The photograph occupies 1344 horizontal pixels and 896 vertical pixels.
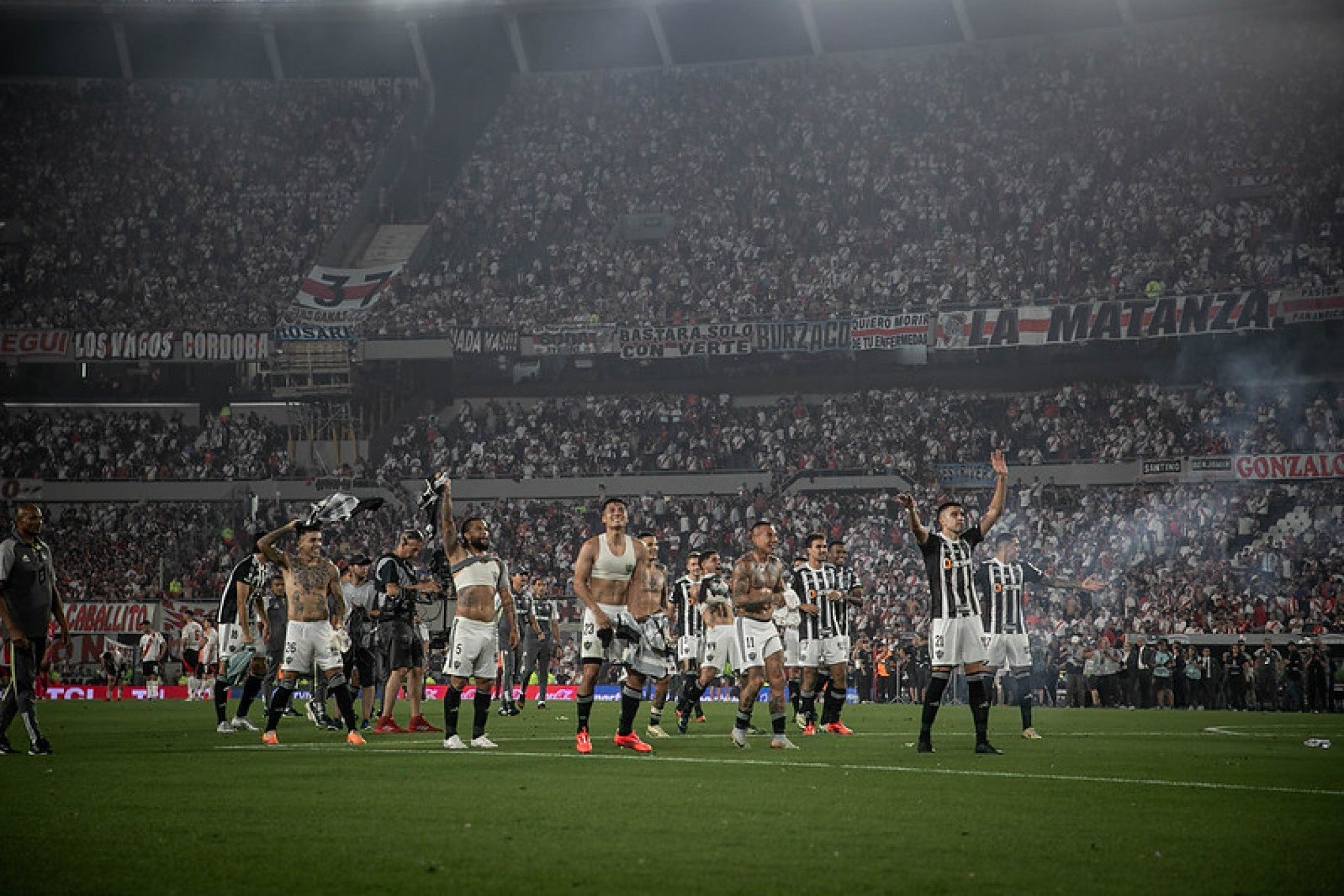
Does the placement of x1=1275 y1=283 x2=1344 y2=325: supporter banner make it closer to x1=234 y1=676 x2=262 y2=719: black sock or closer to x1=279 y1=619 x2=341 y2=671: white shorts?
x1=234 y1=676 x2=262 y2=719: black sock

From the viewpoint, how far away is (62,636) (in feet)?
50.3

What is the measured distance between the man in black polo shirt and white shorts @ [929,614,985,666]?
869cm

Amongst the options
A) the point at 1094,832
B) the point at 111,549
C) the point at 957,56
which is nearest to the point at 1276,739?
the point at 1094,832

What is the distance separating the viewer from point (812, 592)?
2077cm

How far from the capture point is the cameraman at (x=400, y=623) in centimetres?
1991

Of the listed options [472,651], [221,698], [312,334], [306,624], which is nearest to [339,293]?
[312,334]

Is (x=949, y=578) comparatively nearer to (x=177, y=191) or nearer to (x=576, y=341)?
(x=576, y=341)

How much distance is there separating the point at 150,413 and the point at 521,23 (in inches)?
852

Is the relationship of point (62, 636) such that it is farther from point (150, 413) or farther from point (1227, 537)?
point (150, 413)

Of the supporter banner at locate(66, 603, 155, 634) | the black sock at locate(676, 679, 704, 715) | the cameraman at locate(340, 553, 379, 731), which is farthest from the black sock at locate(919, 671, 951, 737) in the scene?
the supporter banner at locate(66, 603, 155, 634)

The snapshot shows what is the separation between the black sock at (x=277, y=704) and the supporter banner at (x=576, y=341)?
118 ft

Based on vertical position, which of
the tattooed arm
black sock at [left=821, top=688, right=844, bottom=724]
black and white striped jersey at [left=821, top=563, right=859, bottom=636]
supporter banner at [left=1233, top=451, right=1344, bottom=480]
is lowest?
black sock at [left=821, top=688, right=844, bottom=724]

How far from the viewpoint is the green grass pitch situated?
729 centimetres

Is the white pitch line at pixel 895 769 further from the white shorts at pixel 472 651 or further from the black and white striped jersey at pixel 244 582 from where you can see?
the black and white striped jersey at pixel 244 582
